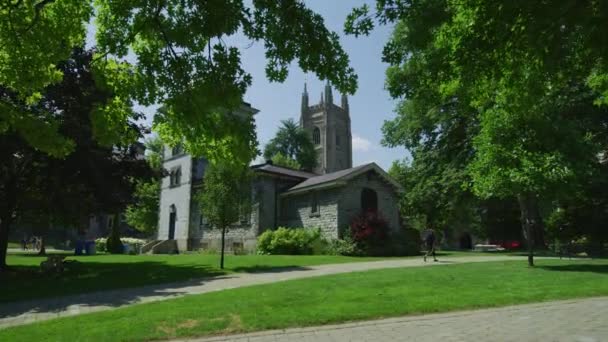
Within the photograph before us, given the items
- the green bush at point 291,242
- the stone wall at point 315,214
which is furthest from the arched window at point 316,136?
the green bush at point 291,242

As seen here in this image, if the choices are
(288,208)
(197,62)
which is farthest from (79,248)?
(197,62)

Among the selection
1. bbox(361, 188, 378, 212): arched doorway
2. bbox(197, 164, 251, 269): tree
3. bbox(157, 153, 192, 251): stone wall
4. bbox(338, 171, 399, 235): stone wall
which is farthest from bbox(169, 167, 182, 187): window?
bbox(197, 164, 251, 269): tree

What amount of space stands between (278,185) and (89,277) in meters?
17.6

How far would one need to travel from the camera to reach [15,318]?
8.85 metres

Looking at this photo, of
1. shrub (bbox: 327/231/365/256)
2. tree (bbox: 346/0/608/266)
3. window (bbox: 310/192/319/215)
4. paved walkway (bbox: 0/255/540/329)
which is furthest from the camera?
window (bbox: 310/192/319/215)

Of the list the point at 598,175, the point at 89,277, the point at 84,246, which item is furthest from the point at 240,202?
the point at 84,246

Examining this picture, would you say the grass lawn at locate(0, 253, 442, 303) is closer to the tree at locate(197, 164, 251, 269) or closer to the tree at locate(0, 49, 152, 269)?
the tree at locate(197, 164, 251, 269)

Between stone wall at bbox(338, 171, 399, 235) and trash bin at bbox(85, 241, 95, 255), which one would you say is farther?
trash bin at bbox(85, 241, 95, 255)

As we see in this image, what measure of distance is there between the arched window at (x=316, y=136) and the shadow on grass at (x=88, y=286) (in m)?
71.2

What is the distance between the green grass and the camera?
6.98 m

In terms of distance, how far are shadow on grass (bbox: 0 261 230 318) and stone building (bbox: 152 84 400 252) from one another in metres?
5.65

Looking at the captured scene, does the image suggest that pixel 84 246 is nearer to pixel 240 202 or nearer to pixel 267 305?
pixel 240 202

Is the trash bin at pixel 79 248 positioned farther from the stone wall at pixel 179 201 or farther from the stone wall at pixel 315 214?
the stone wall at pixel 315 214

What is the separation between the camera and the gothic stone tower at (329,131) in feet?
280
